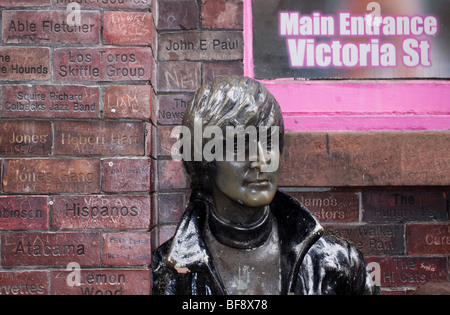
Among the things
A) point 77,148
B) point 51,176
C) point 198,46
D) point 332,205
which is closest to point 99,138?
point 77,148

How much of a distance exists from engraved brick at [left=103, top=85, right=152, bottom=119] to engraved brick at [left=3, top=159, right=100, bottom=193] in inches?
8.3

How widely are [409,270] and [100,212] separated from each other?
51.3 inches

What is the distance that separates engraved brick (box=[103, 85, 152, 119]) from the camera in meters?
1.46

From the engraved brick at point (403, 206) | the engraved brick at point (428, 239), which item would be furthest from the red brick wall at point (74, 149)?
the engraved brick at point (428, 239)

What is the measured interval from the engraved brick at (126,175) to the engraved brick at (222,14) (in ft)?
2.25

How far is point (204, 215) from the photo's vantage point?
138cm

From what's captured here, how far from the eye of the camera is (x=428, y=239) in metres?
1.71

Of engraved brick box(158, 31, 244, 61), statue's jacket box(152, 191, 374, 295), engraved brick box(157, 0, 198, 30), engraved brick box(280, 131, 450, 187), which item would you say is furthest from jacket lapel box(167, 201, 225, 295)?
engraved brick box(157, 0, 198, 30)

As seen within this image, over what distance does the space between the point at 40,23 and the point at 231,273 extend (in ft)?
3.70

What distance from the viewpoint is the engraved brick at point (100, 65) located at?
1465 mm

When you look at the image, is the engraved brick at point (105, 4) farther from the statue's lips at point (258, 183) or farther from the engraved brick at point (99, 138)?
the statue's lips at point (258, 183)

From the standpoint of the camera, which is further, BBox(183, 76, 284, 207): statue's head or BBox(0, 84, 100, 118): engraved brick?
BBox(0, 84, 100, 118): engraved brick

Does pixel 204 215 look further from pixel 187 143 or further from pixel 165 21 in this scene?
pixel 165 21

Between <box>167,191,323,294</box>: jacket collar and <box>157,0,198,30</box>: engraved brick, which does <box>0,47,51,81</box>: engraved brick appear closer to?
<box>157,0,198,30</box>: engraved brick
